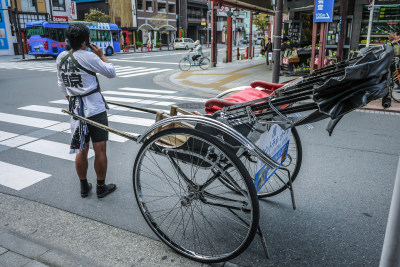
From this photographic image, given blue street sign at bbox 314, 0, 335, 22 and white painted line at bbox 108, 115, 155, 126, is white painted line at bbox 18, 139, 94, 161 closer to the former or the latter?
white painted line at bbox 108, 115, 155, 126

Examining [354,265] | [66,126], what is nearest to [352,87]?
[354,265]

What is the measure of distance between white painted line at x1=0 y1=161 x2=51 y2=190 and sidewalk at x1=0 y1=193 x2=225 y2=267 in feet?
2.48

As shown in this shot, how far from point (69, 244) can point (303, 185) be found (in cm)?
280

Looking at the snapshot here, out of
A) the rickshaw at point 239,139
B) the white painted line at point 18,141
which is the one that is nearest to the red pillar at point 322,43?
the rickshaw at point 239,139

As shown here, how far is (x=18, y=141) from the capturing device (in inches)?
236

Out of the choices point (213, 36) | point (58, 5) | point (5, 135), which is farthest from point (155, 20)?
point (5, 135)

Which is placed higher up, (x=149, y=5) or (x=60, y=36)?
(x=149, y=5)

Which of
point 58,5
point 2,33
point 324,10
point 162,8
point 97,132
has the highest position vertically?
point 162,8

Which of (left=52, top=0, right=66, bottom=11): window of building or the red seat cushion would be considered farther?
(left=52, top=0, right=66, bottom=11): window of building

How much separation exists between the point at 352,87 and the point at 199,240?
1891 mm

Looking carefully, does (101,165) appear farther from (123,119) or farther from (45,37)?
(45,37)

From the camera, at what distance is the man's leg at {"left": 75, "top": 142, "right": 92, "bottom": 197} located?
371cm

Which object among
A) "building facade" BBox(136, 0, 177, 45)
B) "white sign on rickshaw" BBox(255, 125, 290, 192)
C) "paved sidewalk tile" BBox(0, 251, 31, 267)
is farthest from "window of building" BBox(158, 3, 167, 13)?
"paved sidewalk tile" BBox(0, 251, 31, 267)

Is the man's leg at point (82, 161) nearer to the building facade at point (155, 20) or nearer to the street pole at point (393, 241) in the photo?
the street pole at point (393, 241)
